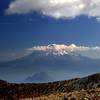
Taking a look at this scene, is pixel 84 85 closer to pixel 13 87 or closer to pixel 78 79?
pixel 78 79

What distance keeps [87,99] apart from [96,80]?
4363 cm

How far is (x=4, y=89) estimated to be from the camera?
538 feet

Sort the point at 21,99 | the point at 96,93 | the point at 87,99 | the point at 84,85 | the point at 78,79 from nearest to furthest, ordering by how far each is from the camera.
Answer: the point at 87,99 → the point at 96,93 → the point at 21,99 → the point at 84,85 → the point at 78,79

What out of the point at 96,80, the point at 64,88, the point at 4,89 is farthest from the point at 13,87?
the point at 96,80

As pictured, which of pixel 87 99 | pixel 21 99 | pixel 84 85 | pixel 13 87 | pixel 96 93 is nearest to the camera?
pixel 87 99

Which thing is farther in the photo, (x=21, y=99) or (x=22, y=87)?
(x=22, y=87)

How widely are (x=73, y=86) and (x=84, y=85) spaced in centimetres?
506

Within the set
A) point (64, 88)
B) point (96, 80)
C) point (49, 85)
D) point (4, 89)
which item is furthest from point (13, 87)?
point (96, 80)

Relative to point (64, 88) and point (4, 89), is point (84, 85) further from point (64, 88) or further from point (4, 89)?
point (4, 89)

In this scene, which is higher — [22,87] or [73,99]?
[22,87]

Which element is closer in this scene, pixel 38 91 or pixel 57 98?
pixel 57 98

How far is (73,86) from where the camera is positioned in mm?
144375

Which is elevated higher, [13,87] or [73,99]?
[13,87]

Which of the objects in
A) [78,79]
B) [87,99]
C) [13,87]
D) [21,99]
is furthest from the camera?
[13,87]
